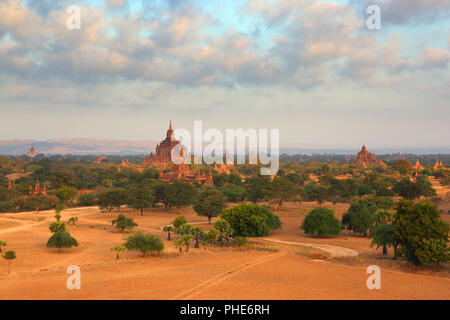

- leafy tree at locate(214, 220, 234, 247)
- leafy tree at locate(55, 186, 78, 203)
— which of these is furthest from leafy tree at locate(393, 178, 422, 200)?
leafy tree at locate(55, 186, 78, 203)

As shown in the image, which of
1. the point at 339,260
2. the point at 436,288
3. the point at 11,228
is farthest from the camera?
the point at 11,228

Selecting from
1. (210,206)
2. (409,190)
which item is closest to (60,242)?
(210,206)

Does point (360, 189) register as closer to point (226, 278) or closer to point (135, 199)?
point (135, 199)

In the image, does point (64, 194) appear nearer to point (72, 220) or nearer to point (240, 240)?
point (72, 220)

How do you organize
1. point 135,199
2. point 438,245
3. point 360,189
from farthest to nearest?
point 360,189 → point 135,199 → point 438,245

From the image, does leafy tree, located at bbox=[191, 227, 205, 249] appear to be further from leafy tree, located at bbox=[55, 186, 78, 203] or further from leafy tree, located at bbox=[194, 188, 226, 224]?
leafy tree, located at bbox=[55, 186, 78, 203]

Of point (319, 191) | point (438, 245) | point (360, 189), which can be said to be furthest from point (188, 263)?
point (360, 189)

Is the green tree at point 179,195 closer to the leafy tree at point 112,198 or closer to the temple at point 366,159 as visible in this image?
the leafy tree at point 112,198
